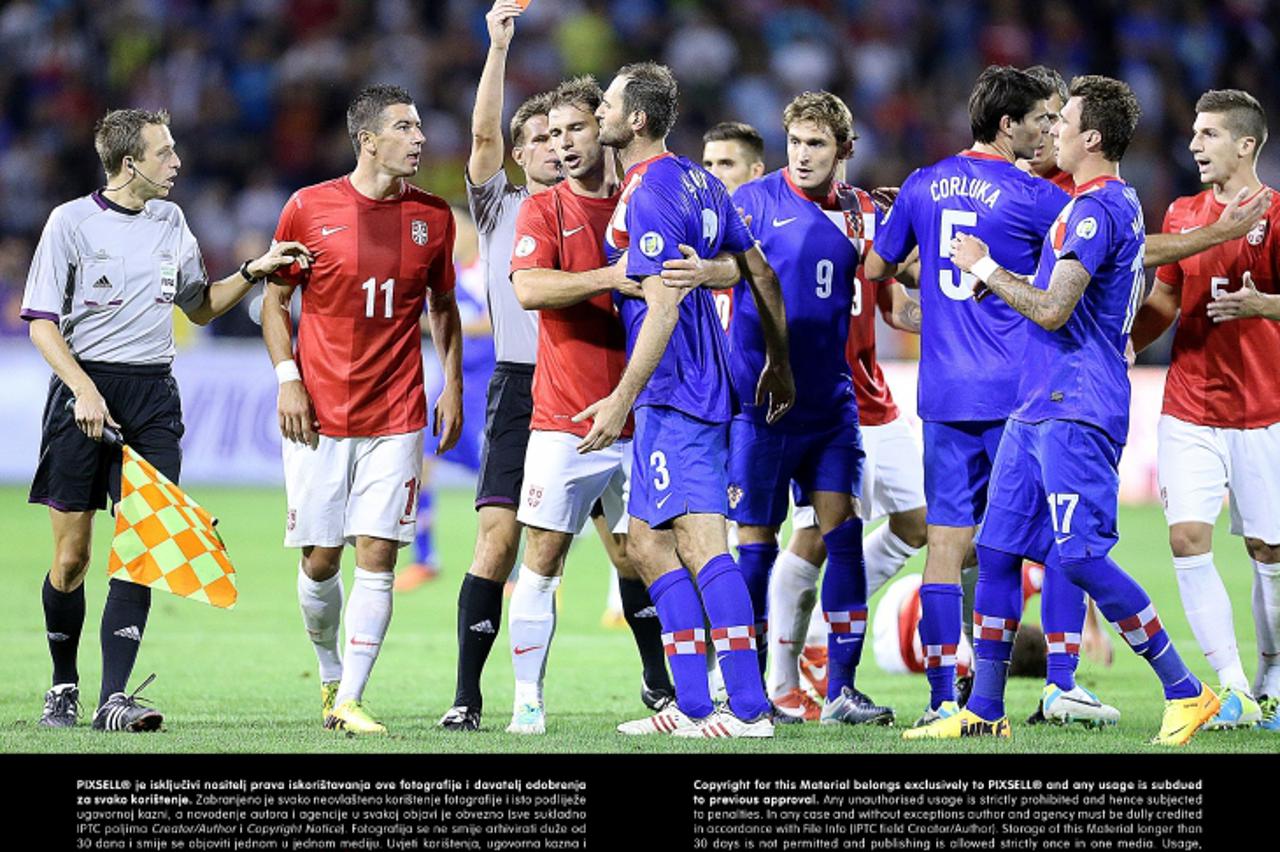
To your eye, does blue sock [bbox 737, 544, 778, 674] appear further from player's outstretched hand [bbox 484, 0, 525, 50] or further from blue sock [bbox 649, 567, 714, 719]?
player's outstretched hand [bbox 484, 0, 525, 50]

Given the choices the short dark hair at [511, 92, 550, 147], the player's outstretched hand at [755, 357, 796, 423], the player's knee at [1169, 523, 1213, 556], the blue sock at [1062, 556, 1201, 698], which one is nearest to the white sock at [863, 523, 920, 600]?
the player's outstretched hand at [755, 357, 796, 423]

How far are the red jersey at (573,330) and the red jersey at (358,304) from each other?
0.57 metres

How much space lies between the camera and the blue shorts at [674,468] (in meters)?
6.69

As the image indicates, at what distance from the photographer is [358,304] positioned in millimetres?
7406

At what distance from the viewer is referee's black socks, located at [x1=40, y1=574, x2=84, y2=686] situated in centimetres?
746

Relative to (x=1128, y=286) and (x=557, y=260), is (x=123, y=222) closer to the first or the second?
(x=557, y=260)

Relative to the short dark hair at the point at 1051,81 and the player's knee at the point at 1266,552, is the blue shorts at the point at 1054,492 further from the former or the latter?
the short dark hair at the point at 1051,81

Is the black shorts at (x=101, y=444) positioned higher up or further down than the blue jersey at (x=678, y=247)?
further down

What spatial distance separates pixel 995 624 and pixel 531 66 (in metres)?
16.8

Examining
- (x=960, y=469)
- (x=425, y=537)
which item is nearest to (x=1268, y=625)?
(x=960, y=469)

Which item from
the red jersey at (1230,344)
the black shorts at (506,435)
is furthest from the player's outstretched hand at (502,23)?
the red jersey at (1230,344)

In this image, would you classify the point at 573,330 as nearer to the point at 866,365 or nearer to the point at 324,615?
the point at 324,615
